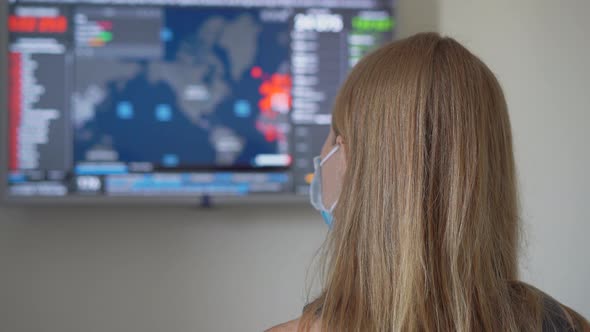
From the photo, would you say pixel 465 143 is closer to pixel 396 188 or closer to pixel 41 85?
pixel 396 188

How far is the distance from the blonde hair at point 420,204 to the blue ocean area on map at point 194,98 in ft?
4.17

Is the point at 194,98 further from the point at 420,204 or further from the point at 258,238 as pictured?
the point at 420,204

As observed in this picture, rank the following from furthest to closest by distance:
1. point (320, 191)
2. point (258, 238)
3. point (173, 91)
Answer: point (258, 238) → point (173, 91) → point (320, 191)

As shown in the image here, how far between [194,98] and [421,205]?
140cm

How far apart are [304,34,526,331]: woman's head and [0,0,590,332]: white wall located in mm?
1270

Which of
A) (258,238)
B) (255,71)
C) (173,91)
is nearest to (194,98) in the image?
(173,91)

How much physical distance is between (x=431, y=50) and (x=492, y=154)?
183 millimetres

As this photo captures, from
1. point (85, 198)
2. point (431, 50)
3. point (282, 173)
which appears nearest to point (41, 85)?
point (85, 198)

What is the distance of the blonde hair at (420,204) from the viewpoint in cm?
97

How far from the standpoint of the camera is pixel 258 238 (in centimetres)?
236

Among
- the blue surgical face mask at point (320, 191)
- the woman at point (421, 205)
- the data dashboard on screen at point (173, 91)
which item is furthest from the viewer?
the data dashboard on screen at point (173, 91)

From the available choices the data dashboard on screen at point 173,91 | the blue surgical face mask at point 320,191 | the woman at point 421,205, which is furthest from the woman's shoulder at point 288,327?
the data dashboard on screen at point 173,91

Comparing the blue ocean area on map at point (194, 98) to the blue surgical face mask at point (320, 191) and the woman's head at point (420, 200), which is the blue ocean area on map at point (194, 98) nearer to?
the blue surgical face mask at point (320, 191)

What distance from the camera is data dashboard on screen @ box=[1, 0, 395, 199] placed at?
218cm
